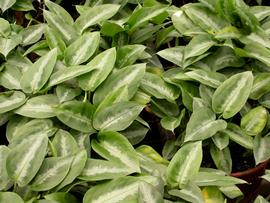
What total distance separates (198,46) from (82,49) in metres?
0.30

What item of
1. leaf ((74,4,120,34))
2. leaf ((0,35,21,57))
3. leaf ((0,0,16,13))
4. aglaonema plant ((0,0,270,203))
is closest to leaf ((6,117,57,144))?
aglaonema plant ((0,0,270,203))

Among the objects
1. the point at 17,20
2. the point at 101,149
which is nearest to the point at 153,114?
the point at 101,149

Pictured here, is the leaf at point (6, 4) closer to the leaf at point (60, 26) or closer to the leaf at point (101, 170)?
the leaf at point (60, 26)

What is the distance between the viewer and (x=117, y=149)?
3.26 feet

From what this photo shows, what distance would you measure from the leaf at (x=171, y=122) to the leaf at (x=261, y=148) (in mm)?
189

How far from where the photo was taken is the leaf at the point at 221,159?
1.10m

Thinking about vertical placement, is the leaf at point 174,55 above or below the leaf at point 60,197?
above

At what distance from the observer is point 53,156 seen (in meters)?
0.96

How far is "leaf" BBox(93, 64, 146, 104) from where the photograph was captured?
1.10 meters

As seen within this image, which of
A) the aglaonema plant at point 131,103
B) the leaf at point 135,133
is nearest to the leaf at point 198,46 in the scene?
the aglaonema plant at point 131,103

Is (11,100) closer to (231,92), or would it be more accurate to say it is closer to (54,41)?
(54,41)

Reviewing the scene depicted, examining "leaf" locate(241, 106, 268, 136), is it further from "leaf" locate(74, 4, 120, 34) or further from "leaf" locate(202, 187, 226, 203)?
"leaf" locate(74, 4, 120, 34)

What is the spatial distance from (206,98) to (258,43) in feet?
0.70

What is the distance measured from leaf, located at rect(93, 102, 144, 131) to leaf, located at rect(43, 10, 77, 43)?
12.8 inches
